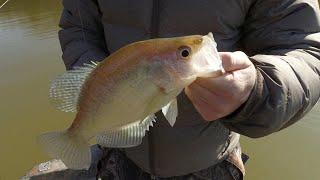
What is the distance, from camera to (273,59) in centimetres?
152

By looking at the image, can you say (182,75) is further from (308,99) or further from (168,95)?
(308,99)

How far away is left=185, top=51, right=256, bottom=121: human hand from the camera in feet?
4.22

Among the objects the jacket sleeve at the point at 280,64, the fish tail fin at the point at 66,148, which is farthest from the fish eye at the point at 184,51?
the fish tail fin at the point at 66,148

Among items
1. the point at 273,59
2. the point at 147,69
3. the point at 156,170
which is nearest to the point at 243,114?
the point at 273,59

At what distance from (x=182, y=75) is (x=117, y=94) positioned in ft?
0.66

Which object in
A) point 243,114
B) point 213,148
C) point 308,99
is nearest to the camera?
point 243,114

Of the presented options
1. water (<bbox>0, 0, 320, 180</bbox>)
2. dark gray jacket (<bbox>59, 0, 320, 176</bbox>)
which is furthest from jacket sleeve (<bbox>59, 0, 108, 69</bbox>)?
water (<bbox>0, 0, 320, 180</bbox>)

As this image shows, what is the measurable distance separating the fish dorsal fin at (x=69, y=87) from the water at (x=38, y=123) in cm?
268

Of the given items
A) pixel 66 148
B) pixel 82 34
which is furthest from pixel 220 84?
pixel 82 34

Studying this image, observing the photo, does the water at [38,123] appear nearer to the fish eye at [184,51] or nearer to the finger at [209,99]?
the finger at [209,99]

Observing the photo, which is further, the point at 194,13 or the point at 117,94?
the point at 194,13

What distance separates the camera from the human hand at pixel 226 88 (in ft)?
4.22

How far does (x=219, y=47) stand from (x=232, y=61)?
2.04ft

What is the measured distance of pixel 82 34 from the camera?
2.25 meters
